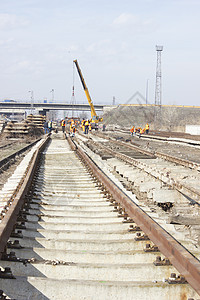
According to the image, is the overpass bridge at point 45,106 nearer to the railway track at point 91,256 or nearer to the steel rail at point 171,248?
the railway track at point 91,256

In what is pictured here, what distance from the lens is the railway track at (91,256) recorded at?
324cm

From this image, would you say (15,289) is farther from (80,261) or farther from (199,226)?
(199,226)

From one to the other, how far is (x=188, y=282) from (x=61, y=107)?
390ft

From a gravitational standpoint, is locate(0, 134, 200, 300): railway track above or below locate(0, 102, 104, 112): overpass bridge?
below

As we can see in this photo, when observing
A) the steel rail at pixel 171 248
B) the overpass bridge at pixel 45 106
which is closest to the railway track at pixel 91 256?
the steel rail at pixel 171 248

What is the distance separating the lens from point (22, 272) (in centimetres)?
357

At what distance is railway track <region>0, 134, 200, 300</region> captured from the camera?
3238mm

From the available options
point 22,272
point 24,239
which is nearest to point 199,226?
point 24,239

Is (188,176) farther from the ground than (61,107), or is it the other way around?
(61,107)

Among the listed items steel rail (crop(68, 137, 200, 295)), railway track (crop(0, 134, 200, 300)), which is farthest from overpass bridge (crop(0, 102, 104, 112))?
steel rail (crop(68, 137, 200, 295))

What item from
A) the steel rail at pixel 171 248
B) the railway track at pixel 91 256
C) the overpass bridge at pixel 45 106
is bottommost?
the railway track at pixel 91 256

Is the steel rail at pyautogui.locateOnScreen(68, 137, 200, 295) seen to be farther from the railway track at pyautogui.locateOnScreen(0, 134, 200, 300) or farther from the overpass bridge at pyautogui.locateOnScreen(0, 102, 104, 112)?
the overpass bridge at pyautogui.locateOnScreen(0, 102, 104, 112)

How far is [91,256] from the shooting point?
3.98 m

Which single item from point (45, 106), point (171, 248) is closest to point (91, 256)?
point (171, 248)
